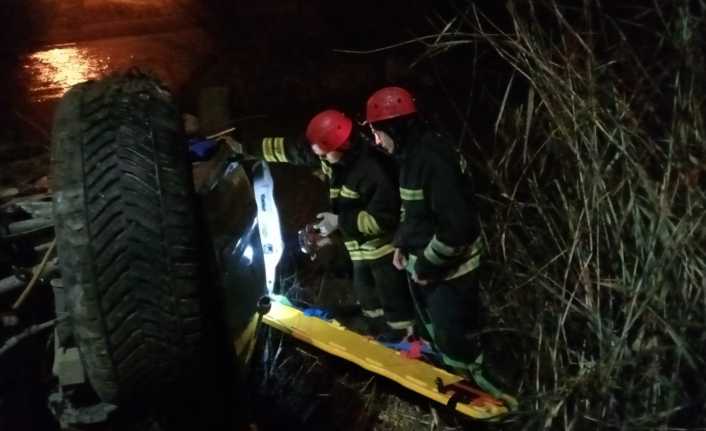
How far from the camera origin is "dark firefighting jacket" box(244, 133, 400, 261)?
422 cm

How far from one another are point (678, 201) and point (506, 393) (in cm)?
139

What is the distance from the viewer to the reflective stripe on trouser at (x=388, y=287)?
4.51 metres

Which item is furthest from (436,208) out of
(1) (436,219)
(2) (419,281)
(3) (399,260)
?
(3) (399,260)

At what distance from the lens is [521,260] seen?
157 inches

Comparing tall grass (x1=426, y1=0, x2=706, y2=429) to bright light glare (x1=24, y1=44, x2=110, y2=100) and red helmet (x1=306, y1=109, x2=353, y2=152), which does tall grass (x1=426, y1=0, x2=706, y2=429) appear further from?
bright light glare (x1=24, y1=44, x2=110, y2=100)

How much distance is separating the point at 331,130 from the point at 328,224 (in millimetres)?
874

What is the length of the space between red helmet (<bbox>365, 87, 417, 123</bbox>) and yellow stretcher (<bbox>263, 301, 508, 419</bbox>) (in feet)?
4.62

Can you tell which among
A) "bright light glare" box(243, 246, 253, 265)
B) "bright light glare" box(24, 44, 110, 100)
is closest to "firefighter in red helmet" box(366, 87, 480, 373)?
"bright light glare" box(243, 246, 253, 265)

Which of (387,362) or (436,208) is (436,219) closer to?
(436,208)

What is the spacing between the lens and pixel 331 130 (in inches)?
163

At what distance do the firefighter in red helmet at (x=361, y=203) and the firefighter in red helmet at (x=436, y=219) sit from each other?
0.66ft

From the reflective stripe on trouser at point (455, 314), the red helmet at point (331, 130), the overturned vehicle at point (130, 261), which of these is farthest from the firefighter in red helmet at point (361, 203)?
the overturned vehicle at point (130, 261)

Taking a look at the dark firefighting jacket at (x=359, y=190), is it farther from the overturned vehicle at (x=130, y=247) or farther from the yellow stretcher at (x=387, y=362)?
the overturned vehicle at (x=130, y=247)

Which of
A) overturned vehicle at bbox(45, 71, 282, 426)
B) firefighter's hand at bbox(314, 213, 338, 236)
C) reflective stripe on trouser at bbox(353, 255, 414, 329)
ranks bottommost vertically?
reflective stripe on trouser at bbox(353, 255, 414, 329)
